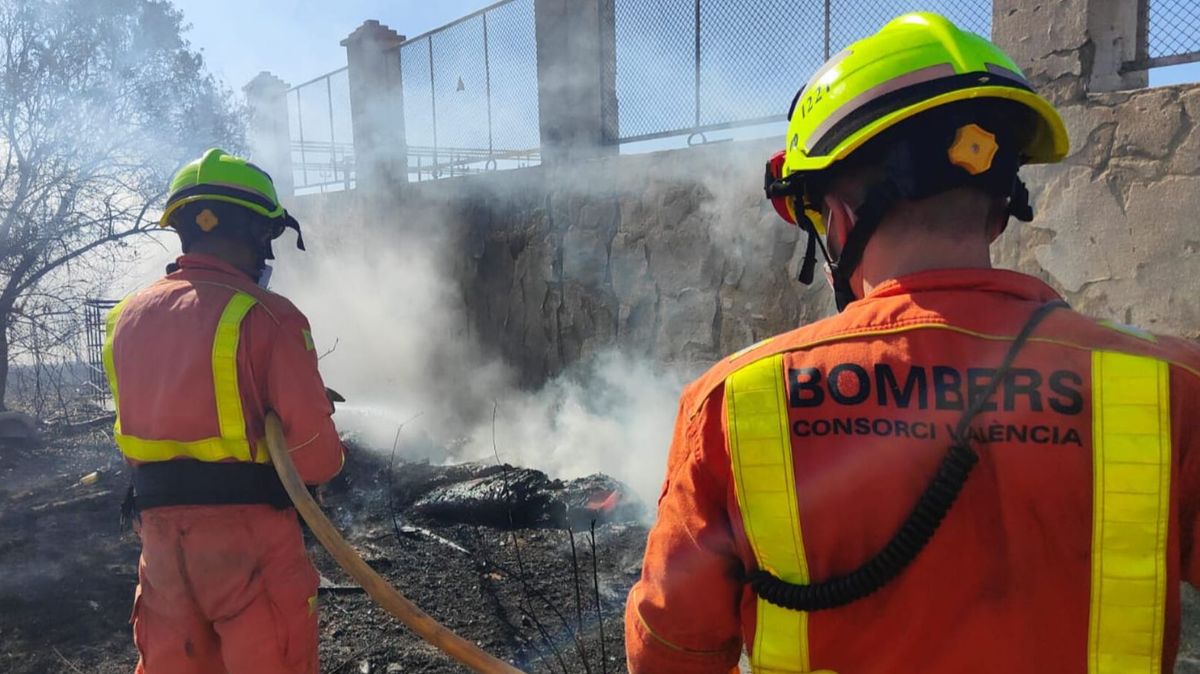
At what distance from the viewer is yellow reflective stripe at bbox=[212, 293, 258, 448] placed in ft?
8.19

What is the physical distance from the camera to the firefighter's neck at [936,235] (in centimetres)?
111

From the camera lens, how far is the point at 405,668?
145 inches

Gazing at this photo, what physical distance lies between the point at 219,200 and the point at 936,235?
2.50 meters

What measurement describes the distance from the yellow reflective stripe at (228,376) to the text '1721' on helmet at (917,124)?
1.98m

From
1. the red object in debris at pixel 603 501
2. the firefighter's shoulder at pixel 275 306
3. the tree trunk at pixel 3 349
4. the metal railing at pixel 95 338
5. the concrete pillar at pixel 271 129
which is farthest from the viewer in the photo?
the concrete pillar at pixel 271 129

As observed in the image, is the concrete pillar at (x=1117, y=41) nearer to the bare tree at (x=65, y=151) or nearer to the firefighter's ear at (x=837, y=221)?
the firefighter's ear at (x=837, y=221)

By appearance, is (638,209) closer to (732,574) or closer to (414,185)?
(414,185)

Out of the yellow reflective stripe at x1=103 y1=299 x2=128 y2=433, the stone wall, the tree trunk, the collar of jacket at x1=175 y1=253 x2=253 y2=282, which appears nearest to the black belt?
the yellow reflective stripe at x1=103 y1=299 x2=128 y2=433

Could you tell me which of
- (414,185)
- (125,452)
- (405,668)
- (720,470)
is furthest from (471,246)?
(720,470)

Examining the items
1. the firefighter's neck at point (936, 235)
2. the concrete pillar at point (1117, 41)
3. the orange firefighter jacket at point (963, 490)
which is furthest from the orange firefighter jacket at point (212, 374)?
the concrete pillar at point (1117, 41)

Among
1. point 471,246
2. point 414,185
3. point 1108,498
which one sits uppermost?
point 414,185

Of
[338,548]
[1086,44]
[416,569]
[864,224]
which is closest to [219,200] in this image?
[338,548]

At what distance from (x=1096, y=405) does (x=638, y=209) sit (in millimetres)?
5985

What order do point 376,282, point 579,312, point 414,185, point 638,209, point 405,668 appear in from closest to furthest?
point 405,668
point 638,209
point 579,312
point 414,185
point 376,282
